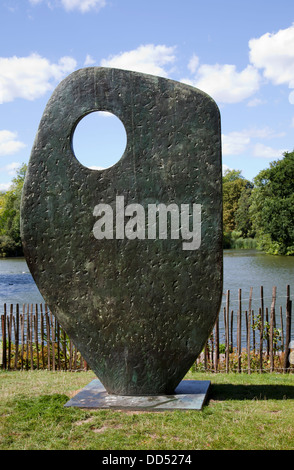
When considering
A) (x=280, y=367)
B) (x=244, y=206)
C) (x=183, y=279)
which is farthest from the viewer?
(x=244, y=206)

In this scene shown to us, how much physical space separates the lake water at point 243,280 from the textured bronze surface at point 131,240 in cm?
1009

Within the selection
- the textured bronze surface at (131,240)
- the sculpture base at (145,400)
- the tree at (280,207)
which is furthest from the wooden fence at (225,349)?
the tree at (280,207)

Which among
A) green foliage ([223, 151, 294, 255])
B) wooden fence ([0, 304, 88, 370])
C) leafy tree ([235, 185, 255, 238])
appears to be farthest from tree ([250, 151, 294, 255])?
wooden fence ([0, 304, 88, 370])

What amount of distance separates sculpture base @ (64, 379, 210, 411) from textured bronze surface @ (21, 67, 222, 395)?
10cm

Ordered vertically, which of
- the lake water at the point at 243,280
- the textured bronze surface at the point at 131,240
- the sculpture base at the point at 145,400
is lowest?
the lake water at the point at 243,280

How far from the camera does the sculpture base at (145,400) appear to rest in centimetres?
469

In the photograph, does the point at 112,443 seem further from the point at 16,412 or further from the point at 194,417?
the point at 16,412

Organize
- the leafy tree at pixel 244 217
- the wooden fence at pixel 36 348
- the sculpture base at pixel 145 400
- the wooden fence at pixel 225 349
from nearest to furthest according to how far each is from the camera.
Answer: the sculpture base at pixel 145 400
the wooden fence at pixel 225 349
the wooden fence at pixel 36 348
the leafy tree at pixel 244 217

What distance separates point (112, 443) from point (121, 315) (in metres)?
1.22

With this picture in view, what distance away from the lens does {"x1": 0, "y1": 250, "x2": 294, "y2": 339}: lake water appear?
1792 centimetres

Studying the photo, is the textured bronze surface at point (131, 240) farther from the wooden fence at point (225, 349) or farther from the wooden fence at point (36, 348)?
the wooden fence at point (36, 348)

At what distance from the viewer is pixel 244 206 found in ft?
156

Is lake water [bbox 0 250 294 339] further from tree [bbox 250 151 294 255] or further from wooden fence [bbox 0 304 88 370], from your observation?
wooden fence [bbox 0 304 88 370]
